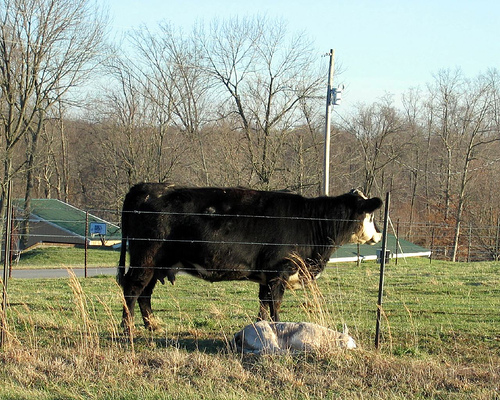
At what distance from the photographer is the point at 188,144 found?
32906 millimetres

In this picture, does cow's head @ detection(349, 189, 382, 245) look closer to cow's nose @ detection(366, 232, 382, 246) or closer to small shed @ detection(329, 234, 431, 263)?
cow's nose @ detection(366, 232, 382, 246)

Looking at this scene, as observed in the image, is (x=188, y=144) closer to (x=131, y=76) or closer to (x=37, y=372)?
(x=131, y=76)

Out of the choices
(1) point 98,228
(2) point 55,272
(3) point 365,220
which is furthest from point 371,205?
(1) point 98,228

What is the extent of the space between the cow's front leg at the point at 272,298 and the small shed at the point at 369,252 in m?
14.0

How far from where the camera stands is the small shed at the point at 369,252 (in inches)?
998

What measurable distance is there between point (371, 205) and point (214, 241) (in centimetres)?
263

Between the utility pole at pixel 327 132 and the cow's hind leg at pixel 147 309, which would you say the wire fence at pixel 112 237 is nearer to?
the utility pole at pixel 327 132

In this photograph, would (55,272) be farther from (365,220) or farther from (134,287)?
(365,220)

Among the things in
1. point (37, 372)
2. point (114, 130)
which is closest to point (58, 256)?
point (114, 130)

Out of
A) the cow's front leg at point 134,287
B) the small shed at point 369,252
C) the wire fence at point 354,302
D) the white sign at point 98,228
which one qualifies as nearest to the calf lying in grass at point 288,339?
the wire fence at point 354,302

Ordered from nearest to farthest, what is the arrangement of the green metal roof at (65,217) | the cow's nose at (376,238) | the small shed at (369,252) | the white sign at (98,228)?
the cow's nose at (376,238)
the small shed at (369,252)
the white sign at (98,228)
the green metal roof at (65,217)

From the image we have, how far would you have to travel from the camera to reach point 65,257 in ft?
99.0

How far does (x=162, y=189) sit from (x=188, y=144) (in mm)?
24457

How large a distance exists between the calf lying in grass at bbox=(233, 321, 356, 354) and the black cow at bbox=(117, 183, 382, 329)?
4.47 feet
